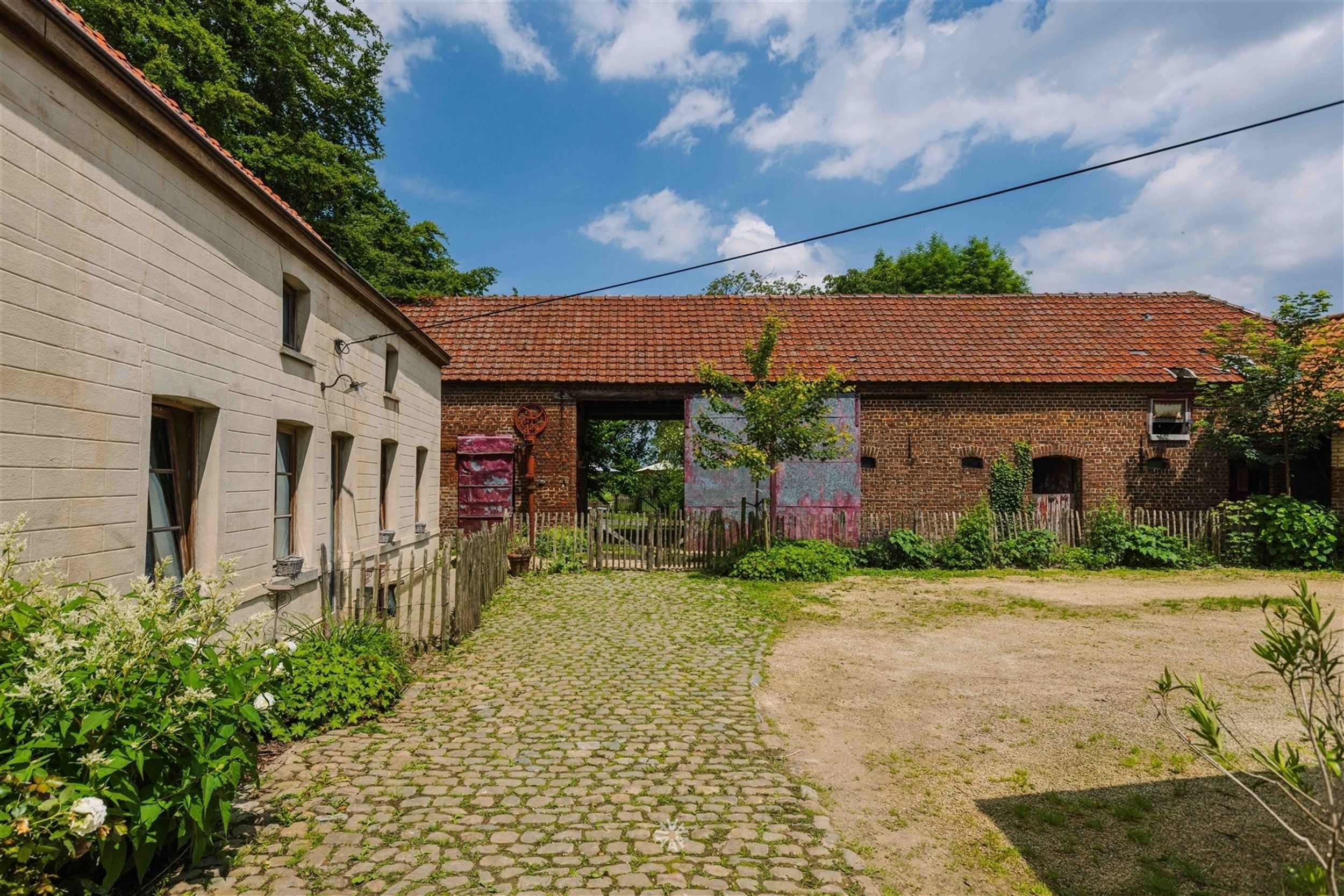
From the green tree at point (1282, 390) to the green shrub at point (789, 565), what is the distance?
31.1 ft

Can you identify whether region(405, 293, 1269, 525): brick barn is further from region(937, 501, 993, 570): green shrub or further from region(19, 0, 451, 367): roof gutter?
region(19, 0, 451, 367): roof gutter

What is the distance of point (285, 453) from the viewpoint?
292 inches

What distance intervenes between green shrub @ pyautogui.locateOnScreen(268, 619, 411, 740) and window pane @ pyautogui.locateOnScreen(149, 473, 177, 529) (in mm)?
1380

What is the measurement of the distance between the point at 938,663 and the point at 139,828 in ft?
22.6

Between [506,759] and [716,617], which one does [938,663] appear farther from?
[506,759]

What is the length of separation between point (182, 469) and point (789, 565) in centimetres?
996

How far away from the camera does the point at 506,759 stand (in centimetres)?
477

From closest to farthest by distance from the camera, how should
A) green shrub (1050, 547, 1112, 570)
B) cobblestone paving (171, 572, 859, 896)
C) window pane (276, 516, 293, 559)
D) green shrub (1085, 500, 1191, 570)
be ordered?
cobblestone paving (171, 572, 859, 896) → window pane (276, 516, 293, 559) → green shrub (1085, 500, 1191, 570) → green shrub (1050, 547, 1112, 570)

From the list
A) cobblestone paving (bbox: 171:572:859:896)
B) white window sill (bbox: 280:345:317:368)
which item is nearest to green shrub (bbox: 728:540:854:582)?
cobblestone paving (bbox: 171:572:859:896)

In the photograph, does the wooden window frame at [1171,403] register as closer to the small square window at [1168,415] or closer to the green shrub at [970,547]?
the small square window at [1168,415]

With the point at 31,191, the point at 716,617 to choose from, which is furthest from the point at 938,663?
the point at 31,191

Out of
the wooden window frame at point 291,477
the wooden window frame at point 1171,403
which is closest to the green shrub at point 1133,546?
the wooden window frame at point 1171,403

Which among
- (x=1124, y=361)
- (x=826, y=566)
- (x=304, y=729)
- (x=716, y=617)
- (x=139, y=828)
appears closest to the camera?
(x=139, y=828)

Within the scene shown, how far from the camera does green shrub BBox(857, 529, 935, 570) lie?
14273 mm
